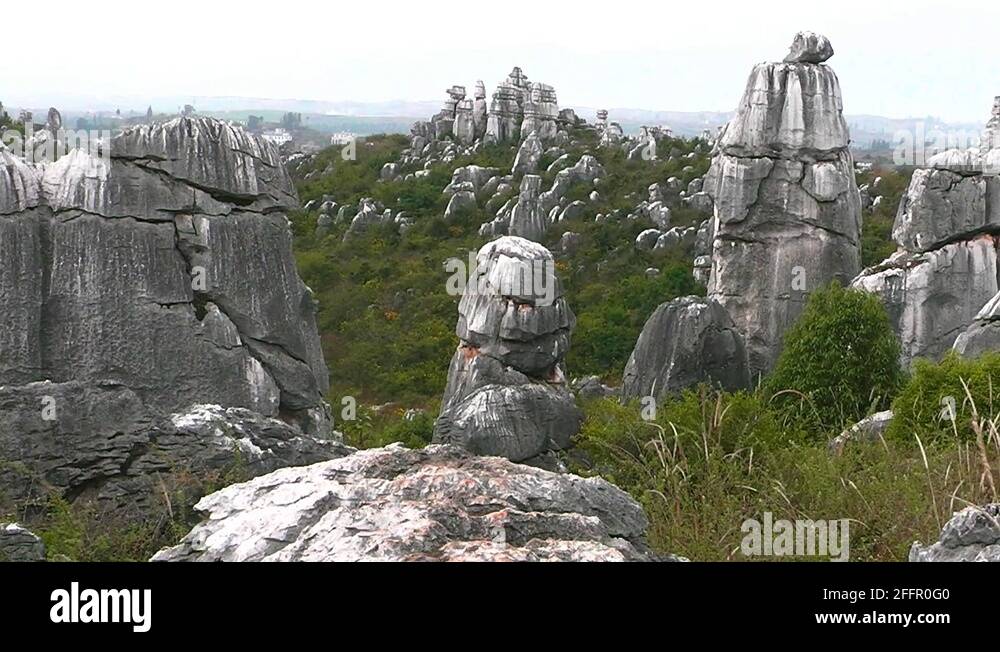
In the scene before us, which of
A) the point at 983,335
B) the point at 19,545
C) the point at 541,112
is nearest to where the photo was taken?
the point at 19,545

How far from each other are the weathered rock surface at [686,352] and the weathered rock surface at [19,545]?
11.6 m

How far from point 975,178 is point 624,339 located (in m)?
10.5

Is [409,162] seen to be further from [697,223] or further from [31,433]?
[31,433]

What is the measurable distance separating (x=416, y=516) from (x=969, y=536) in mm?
1518

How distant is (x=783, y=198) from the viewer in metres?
19.0

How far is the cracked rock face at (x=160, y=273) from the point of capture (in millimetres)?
8000

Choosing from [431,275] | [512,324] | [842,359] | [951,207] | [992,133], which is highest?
[992,133]

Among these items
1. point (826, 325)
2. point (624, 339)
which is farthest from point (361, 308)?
point (826, 325)

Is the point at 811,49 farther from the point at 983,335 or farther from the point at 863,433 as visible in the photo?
the point at 863,433

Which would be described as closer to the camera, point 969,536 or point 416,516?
point 416,516

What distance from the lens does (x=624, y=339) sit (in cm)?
2711

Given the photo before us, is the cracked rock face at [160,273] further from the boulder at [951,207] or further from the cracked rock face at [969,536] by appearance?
the boulder at [951,207]

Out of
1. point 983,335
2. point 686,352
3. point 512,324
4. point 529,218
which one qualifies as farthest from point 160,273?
point 529,218

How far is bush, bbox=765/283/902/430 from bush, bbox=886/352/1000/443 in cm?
245
